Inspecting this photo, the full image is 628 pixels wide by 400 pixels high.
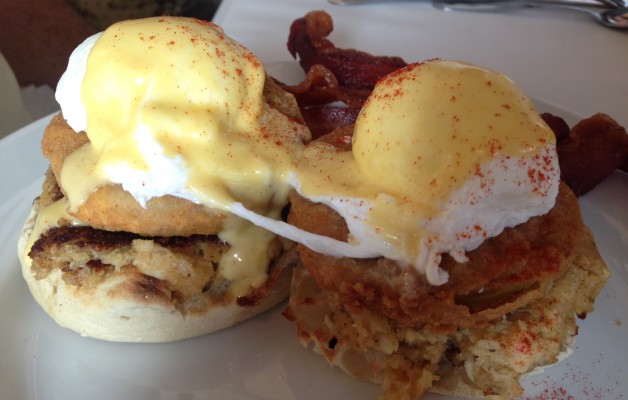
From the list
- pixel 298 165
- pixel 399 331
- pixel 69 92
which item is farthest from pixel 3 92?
pixel 399 331

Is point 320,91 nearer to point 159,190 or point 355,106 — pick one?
point 355,106

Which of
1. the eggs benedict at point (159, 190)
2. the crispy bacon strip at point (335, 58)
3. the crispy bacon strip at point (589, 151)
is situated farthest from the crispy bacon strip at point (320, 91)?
the crispy bacon strip at point (589, 151)

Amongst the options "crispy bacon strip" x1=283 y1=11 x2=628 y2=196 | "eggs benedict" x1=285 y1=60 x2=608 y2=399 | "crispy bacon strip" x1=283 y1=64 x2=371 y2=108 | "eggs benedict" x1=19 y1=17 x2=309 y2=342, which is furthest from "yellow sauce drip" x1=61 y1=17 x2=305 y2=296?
"crispy bacon strip" x1=283 y1=64 x2=371 y2=108

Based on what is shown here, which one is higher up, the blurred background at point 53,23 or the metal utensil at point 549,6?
the metal utensil at point 549,6

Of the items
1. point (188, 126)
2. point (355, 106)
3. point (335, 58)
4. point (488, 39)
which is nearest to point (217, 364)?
point (188, 126)

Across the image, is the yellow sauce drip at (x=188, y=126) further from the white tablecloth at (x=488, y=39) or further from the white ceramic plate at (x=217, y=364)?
the white tablecloth at (x=488, y=39)
